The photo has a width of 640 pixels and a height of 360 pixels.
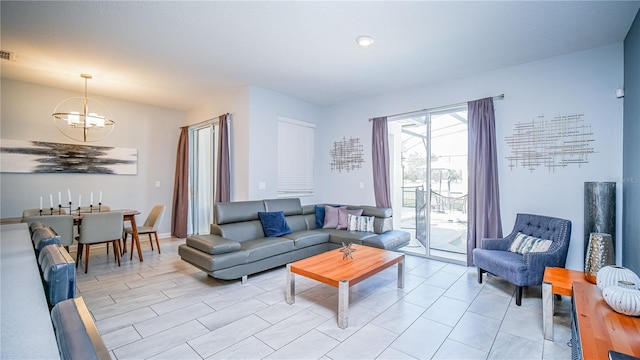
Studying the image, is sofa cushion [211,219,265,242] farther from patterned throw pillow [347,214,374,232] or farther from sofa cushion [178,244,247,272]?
patterned throw pillow [347,214,374,232]

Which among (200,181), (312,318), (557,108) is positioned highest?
(557,108)

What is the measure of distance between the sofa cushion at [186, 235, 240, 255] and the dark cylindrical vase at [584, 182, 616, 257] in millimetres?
3980

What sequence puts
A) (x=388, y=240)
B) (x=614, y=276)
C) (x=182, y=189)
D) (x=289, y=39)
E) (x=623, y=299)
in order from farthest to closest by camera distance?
(x=182, y=189), (x=388, y=240), (x=289, y=39), (x=614, y=276), (x=623, y=299)

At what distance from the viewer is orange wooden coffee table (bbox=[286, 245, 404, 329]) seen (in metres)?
2.41

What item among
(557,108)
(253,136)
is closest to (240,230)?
(253,136)

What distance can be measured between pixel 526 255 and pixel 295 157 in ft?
12.7

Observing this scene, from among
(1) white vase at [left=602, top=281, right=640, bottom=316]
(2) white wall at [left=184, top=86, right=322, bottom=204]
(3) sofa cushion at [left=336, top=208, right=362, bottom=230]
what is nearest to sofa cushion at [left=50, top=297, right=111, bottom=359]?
(1) white vase at [left=602, top=281, right=640, bottom=316]

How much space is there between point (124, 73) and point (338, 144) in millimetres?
3745

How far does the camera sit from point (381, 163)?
4.90 metres

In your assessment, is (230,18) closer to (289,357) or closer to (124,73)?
(124,73)

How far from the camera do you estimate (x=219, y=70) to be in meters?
3.96

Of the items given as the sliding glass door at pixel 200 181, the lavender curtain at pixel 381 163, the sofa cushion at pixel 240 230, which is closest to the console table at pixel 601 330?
the lavender curtain at pixel 381 163

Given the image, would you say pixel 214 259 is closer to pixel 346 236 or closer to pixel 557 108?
pixel 346 236

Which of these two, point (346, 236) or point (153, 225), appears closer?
point (346, 236)
